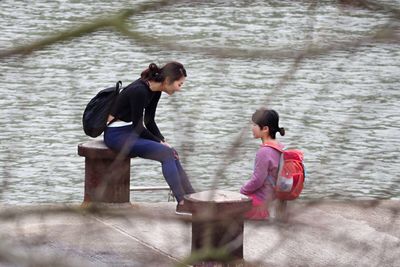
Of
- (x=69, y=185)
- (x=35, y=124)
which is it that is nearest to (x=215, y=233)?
(x=35, y=124)

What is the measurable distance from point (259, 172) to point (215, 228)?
418 cm

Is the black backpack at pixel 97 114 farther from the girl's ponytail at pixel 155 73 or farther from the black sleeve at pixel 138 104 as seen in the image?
the girl's ponytail at pixel 155 73

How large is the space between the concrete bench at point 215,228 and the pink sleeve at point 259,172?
136 inches

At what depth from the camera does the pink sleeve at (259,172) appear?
7.29 metres

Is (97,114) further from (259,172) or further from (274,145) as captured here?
(259,172)

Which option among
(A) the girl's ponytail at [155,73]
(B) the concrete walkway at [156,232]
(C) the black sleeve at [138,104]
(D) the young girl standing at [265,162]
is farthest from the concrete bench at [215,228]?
(D) the young girl standing at [265,162]

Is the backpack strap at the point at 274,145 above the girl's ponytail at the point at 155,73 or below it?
below

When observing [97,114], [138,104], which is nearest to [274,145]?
[97,114]

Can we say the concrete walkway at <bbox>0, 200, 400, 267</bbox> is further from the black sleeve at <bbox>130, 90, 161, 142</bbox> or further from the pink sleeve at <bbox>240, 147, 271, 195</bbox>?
the pink sleeve at <bbox>240, 147, 271, 195</bbox>

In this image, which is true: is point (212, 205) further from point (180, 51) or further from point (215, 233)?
point (180, 51)

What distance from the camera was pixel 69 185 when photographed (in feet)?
37.8

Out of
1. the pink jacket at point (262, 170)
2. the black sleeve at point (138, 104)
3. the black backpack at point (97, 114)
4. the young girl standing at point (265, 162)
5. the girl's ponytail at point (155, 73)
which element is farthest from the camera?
the black backpack at point (97, 114)

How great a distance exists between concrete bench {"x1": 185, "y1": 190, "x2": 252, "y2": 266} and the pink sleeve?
3458mm

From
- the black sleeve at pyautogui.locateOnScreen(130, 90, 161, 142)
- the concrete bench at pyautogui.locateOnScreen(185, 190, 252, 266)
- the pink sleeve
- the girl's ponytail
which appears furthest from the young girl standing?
the concrete bench at pyautogui.locateOnScreen(185, 190, 252, 266)
